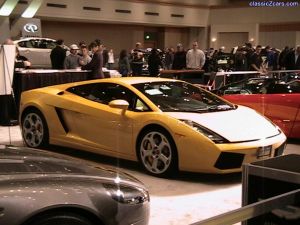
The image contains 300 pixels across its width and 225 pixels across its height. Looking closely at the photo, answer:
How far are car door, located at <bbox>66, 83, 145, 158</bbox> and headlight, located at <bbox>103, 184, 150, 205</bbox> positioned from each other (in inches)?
116

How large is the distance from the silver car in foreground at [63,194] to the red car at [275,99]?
16.8 feet

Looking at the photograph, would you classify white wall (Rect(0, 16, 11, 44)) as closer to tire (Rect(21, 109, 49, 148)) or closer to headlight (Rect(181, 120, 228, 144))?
tire (Rect(21, 109, 49, 148))

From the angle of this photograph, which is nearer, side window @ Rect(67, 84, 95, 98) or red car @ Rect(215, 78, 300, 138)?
side window @ Rect(67, 84, 95, 98)

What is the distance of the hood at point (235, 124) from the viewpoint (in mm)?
5988

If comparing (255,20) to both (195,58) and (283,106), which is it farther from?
(283,106)

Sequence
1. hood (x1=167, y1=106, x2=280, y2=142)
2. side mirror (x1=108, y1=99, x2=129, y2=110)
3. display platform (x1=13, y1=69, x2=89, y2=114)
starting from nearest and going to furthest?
1. hood (x1=167, y1=106, x2=280, y2=142)
2. side mirror (x1=108, y1=99, x2=129, y2=110)
3. display platform (x1=13, y1=69, x2=89, y2=114)

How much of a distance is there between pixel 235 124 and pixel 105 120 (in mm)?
1634

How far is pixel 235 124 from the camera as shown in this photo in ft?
20.4

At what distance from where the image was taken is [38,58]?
20078 mm

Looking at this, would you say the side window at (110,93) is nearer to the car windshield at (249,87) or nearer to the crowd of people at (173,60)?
the car windshield at (249,87)

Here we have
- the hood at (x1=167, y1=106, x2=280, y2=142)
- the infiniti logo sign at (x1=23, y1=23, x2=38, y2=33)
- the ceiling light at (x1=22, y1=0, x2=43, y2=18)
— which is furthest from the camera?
the ceiling light at (x1=22, y1=0, x2=43, y2=18)

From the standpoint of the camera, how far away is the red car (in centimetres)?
814

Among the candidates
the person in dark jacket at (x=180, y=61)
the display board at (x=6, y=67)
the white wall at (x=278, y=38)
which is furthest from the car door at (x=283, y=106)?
the white wall at (x=278, y=38)

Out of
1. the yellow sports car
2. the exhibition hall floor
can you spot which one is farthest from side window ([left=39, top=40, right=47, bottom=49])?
the exhibition hall floor
